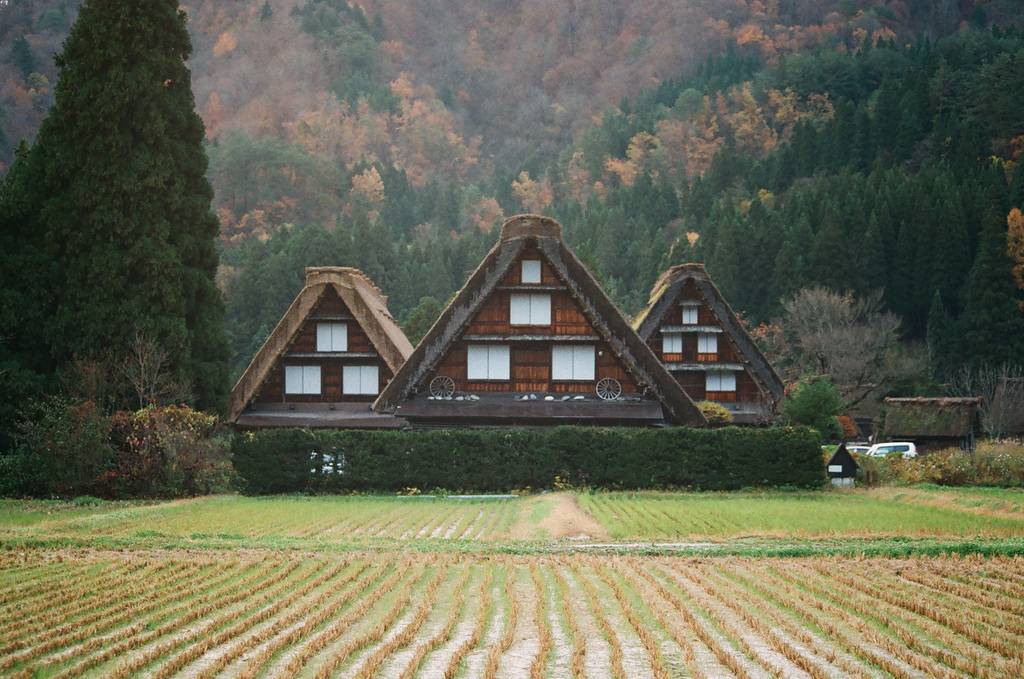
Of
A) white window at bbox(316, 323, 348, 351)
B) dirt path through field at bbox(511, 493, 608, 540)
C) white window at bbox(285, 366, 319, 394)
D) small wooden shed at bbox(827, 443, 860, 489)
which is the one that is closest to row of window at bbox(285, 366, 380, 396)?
white window at bbox(285, 366, 319, 394)

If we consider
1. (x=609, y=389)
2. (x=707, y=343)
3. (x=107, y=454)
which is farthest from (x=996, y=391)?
(x=107, y=454)

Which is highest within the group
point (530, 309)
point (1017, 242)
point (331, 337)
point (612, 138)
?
point (612, 138)

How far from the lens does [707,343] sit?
42.2m

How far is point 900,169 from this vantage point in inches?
3157

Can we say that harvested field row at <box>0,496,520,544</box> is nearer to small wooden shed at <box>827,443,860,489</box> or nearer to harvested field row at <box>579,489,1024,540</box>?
harvested field row at <box>579,489,1024,540</box>

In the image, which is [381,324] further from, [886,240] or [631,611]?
[886,240]

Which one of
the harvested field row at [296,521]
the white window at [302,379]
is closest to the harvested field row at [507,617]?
the harvested field row at [296,521]

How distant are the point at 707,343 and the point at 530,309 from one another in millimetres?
12209

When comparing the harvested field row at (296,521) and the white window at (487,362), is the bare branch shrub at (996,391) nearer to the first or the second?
the white window at (487,362)

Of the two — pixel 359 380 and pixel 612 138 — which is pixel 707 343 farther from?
pixel 612 138

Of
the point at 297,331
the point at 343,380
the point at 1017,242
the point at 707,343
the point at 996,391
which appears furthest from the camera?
the point at 1017,242

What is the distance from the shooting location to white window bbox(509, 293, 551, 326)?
1270 inches

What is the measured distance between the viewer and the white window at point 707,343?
42188 mm

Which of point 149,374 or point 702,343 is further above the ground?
point 702,343
